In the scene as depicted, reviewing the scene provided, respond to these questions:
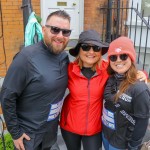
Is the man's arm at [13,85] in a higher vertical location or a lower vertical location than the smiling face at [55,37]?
lower

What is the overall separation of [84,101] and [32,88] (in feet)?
1.82

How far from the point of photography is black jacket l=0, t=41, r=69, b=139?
225 cm

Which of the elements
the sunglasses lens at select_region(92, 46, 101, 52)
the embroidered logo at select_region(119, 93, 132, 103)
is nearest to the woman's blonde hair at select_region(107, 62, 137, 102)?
the embroidered logo at select_region(119, 93, 132, 103)

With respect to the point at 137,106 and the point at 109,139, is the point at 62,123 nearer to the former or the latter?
the point at 109,139

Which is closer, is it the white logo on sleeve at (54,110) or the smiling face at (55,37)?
the smiling face at (55,37)

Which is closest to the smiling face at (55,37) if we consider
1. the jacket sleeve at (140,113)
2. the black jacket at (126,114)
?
the black jacket at (126,114)

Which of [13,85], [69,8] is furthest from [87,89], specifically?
[69,8]

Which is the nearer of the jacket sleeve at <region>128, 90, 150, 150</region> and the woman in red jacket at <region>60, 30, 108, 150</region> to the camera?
the jacket sleeve at <region>128, 90, 150, 150</region>

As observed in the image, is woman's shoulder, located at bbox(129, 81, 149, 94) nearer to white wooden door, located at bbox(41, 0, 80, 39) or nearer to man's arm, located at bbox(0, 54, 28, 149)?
man's arm, located at bbox(0, 54, 28, 149)

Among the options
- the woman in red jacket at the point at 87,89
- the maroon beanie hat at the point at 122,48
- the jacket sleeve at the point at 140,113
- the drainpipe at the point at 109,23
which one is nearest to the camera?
the jacket sleeve at the point at 140,113

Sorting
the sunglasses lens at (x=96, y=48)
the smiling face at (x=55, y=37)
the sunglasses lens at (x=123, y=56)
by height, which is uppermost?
the smiling face at (x=55, y=37)

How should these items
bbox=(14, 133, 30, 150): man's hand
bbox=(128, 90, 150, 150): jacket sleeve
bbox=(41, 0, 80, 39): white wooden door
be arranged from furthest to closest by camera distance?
bbox=(41, 0, 80, 39): white wooden door, bbox=(14, 133, 30, 150): man's hand, bbox=(128, 90, 150, 150): jacket sleeve

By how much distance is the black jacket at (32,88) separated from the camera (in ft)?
7.37

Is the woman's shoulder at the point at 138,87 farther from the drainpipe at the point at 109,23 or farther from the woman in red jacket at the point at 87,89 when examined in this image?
the drainpipe at the point at 109,23
